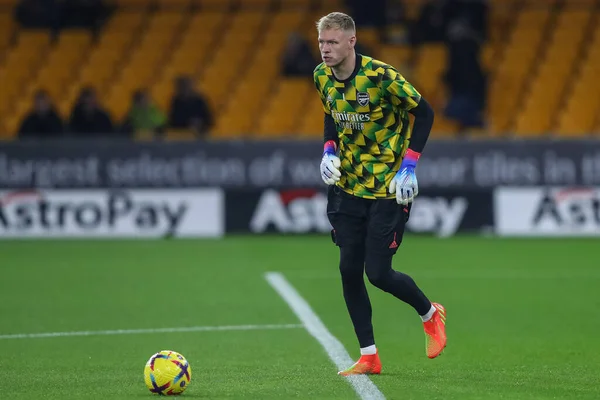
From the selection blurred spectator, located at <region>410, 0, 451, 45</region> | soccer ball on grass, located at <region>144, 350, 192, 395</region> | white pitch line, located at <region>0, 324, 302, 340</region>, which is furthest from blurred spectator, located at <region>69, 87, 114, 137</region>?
soccer ball on grass, located at <region>144, 350, 192, 395</region>

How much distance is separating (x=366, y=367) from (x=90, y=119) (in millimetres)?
12419

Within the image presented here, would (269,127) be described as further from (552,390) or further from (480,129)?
(552,390)

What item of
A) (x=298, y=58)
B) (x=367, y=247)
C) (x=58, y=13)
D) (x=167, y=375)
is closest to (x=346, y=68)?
(x=367, y=247)

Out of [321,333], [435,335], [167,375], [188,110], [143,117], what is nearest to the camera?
[167,375]

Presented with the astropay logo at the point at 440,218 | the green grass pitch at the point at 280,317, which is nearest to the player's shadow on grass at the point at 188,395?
the green grass pitch at the point at 280,317

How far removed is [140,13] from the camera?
25.0m

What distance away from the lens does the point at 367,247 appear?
7.38 metres

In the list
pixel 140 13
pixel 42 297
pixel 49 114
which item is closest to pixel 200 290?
pixel 42 297

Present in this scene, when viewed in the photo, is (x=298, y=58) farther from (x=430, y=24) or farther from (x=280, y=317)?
(x=280, y=317)

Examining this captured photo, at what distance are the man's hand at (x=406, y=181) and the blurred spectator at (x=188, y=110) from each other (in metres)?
12.5

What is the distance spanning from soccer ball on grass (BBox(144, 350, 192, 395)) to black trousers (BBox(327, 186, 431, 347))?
4.16 feet

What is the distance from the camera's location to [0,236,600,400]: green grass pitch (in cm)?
707

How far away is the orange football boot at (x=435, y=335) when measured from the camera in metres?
7.51

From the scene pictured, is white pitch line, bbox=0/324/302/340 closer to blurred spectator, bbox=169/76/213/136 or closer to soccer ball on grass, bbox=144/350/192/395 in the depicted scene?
soccer ball on grass, bbox=144/350/192/395
